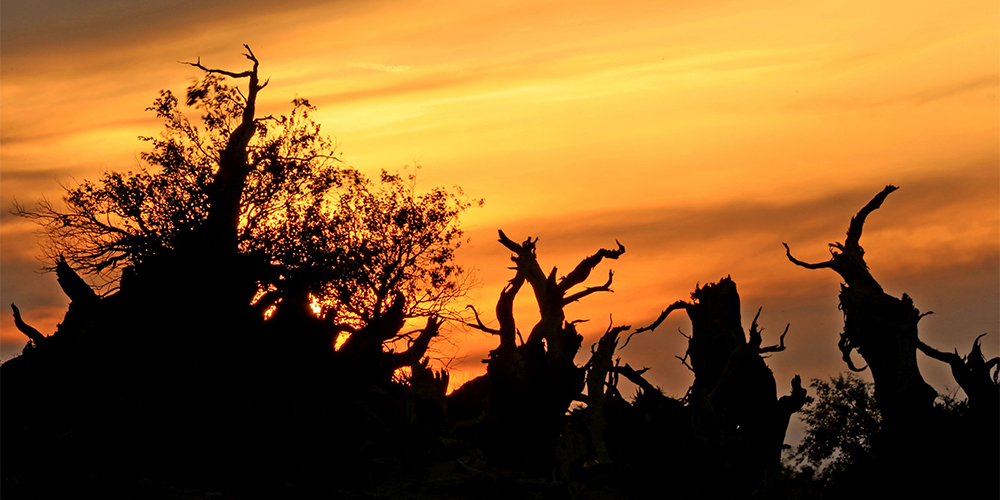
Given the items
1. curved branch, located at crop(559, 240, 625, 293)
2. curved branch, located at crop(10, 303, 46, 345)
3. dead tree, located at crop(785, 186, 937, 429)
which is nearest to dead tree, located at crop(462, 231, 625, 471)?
curved branch, located at crop(559, 240, 625, 293)

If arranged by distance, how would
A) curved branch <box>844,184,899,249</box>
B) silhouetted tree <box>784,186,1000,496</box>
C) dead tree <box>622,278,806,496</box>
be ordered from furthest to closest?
curved branch <box>844,184,899,249</box>
dead tree <box>622,278,806,496</box>
silhouetted tree <box>784,186,1000,496</box>

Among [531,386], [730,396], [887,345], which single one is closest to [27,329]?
[531,386]

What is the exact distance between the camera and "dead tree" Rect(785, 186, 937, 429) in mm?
33031

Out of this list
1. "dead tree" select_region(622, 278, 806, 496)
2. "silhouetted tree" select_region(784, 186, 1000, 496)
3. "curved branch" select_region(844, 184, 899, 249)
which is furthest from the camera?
"curved branch" select_region(844, 184, 899, 249)

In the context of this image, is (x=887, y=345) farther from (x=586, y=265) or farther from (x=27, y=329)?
(x=27, y=329)

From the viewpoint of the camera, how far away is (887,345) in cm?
3388

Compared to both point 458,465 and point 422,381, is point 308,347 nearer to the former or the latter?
point 422,381

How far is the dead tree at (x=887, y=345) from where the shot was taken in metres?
33.0

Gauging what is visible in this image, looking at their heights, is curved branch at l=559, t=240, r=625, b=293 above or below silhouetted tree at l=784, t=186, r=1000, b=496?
above

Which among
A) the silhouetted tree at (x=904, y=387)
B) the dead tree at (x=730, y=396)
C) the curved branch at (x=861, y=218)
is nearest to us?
the silhouetted tree at (x=904, y=387)

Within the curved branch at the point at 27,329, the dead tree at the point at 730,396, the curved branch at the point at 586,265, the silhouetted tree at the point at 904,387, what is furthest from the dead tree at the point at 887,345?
the curved branch at the point at 27,329

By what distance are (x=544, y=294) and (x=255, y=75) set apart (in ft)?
68.0

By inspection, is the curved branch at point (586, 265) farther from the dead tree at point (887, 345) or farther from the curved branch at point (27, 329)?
the curved branch at point (27, 329)

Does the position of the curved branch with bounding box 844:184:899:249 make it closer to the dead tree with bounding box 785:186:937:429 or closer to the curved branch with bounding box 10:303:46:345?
the dead tree with bounding box 785:186:937:429
